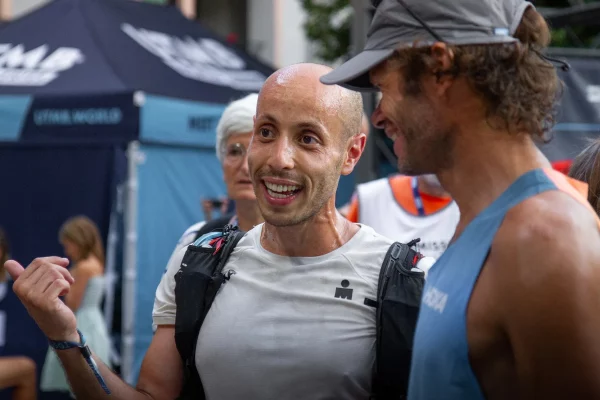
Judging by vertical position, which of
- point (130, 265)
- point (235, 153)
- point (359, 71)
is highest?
point (359, 71)

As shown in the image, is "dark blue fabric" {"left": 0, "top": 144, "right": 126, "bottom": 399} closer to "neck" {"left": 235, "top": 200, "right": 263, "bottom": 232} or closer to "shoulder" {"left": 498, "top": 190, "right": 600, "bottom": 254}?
"neck" {"left": 235, "top": 200, "right": 263, "bottom": 232}

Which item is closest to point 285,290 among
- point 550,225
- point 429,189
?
point 550,225

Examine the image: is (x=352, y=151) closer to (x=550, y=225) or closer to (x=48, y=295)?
(x=48, y=295)

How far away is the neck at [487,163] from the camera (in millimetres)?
1669

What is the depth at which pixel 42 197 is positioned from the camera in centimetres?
797

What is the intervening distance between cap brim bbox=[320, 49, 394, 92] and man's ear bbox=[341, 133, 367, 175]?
21.9 inches

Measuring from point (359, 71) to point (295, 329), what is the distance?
0.77m

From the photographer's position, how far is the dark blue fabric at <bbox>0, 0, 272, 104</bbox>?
7.89 m

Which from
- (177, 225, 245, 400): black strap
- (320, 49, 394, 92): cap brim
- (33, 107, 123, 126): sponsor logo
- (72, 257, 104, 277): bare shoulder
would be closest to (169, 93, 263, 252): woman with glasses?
(177, 225, 245, 400): black strap

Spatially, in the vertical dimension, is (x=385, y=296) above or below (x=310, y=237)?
below

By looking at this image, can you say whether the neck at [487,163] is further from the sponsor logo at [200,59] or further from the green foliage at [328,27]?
the green foliage at [328,27]

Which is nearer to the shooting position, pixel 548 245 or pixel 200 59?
pixel 548 245

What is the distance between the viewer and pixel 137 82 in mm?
7703

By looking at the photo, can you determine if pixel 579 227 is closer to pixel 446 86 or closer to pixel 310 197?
pixel 446 86
